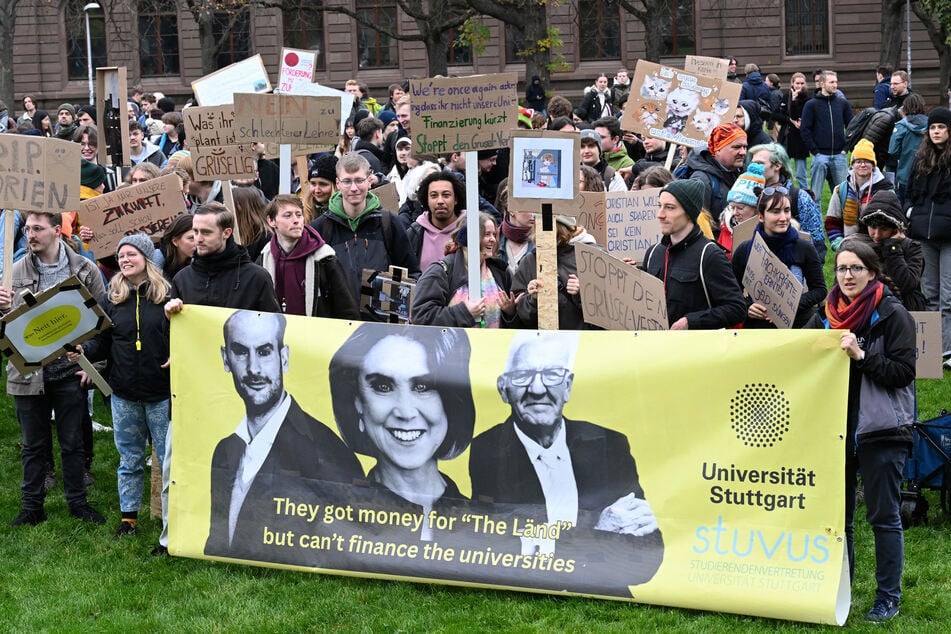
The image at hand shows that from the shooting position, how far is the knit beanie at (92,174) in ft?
34.2

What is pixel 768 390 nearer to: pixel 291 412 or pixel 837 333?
pixel 837 333

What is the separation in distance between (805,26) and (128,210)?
120ft

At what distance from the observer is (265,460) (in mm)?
6648

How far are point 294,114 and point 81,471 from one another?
2.61 meters

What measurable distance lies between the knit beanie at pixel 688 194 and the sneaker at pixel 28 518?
4.24 meters

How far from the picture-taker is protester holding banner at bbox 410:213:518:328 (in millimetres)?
6922

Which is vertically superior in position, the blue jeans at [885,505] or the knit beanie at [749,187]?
the knit beanie at [749,187]

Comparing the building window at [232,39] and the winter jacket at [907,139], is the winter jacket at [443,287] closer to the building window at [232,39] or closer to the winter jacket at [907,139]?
the winter jacket at [907,139]

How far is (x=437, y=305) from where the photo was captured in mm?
6988

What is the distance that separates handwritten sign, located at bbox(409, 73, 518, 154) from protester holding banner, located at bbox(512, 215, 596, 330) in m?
0.69

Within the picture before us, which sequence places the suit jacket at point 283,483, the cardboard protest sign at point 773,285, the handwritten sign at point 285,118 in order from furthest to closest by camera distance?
the handwritten sign at point 285,118, the cardboard protest sign at point 773,285, the suit jacket at point 283,483

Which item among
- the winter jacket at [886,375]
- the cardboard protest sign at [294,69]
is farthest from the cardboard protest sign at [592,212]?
the cardboard protest sign at [294,69]

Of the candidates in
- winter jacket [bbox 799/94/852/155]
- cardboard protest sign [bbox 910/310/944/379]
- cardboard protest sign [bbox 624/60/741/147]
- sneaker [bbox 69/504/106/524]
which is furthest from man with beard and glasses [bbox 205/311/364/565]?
winter jacket [bbox 799/94/852/155]

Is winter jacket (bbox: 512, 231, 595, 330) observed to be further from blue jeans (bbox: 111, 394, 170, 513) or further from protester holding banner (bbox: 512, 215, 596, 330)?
blue jeans (bbox: 111, 394, 170, 513)
